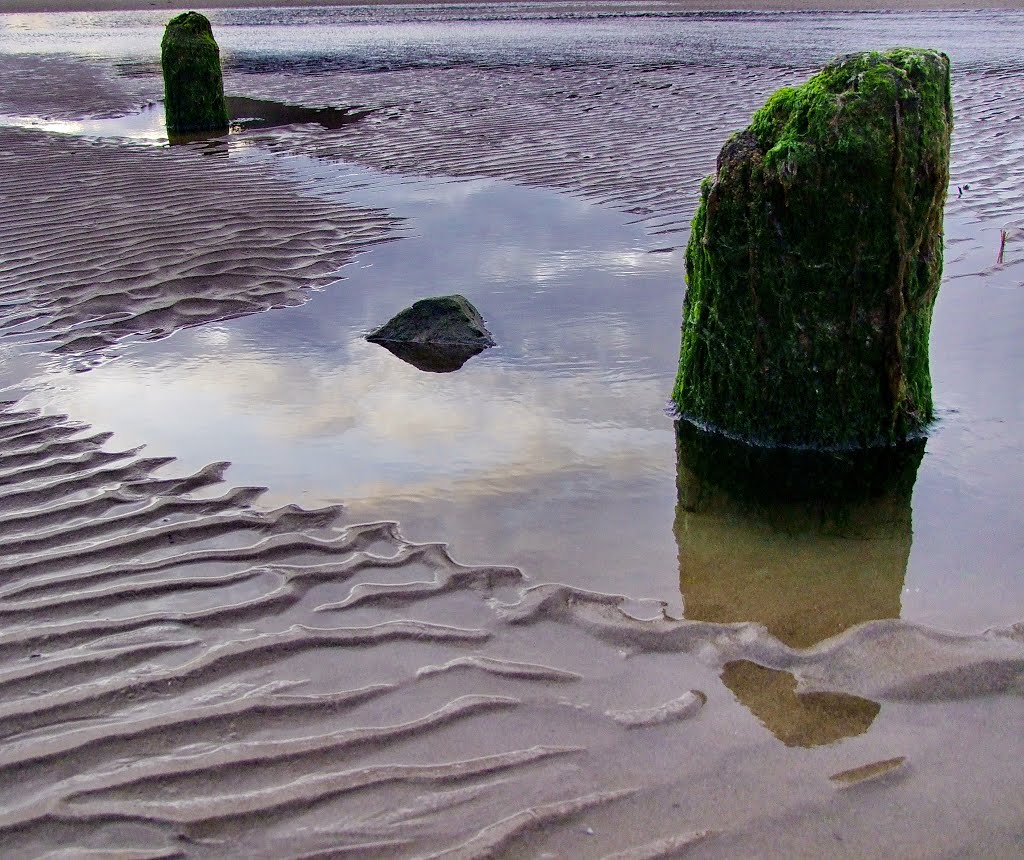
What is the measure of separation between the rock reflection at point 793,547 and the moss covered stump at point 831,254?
0.21 metres

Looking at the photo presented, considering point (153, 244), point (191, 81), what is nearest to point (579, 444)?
point (153, 244)

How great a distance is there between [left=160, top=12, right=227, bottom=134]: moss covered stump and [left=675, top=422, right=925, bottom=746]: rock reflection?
11075 millimetres

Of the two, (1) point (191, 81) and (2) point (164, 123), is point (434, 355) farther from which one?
(2) point (164, 123)

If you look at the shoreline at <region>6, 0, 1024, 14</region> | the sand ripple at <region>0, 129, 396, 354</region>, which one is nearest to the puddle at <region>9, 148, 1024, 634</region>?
the sand ripple at <region>0, 129, 396, 354</region>

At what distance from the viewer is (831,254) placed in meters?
4.30

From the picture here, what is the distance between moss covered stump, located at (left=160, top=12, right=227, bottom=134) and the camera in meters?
13.6

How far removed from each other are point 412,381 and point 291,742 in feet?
9.83

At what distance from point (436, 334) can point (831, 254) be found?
98.6 inches

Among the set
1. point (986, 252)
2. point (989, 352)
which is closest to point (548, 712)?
point (989, 352)

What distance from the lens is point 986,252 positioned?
23.9ft

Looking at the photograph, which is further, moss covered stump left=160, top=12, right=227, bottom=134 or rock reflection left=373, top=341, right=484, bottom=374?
moss covered stump left=160, top=12, right=227, bottom=134

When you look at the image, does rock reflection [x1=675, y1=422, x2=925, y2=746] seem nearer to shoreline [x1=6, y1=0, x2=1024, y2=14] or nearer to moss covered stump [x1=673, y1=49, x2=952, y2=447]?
moss covered stump [x1=673, y1=49, x2=952, y2=447]

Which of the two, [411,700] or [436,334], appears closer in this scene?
[411,700]

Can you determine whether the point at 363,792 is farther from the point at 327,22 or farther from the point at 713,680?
the point at 327,22
